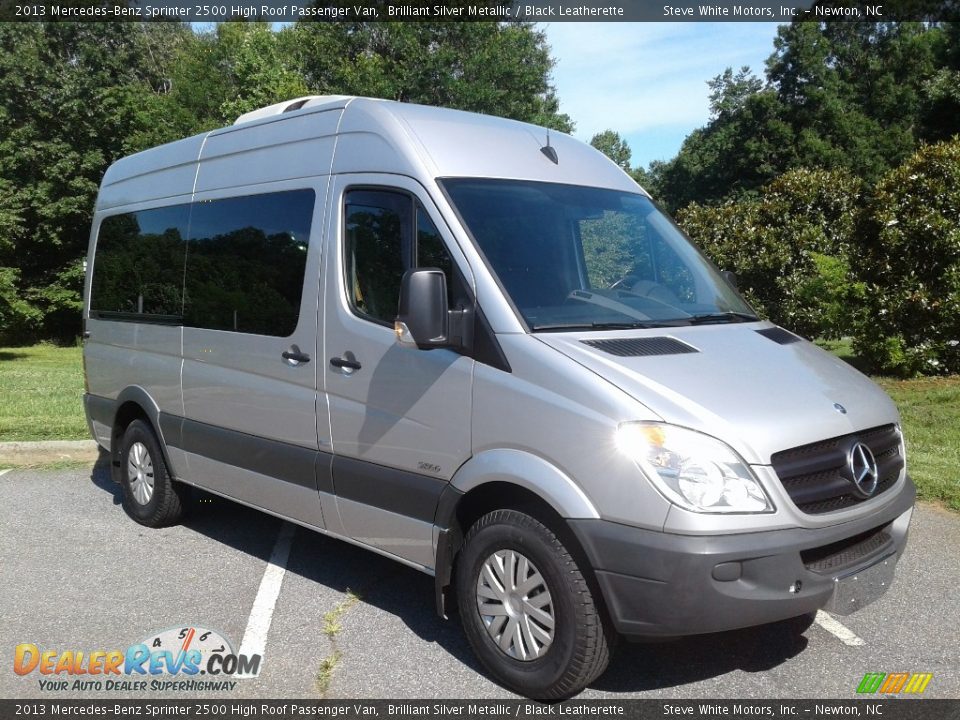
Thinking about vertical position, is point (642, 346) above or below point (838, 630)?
above

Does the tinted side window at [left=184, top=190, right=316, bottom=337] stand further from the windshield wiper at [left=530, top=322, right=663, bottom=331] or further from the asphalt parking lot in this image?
the windshield wiper at [left=530, top=322, right=663, bottom=331]

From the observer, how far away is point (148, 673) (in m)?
4.19

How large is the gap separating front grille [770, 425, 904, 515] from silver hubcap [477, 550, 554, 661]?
3.48 ft

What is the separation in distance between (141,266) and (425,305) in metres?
3.59

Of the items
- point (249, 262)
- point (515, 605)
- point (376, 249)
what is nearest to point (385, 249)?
point (376, 249)

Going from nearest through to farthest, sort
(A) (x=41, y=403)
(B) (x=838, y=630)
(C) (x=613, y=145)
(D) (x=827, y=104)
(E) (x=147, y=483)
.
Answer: (B) (x=838, y=630), (E) (x=147, y=483), (A) (x=41, y=403), (D) (x=827, y=104), (C) (x=613, y=145)

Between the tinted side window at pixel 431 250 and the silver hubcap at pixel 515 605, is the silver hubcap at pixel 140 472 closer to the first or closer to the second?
the tinted side window at pixel 431 250

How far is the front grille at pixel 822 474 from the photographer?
3.56m

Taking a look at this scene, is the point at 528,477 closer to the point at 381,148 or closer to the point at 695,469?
the point at 695,469

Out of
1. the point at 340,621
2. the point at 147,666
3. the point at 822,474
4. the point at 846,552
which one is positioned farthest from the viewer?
the point at 340,621

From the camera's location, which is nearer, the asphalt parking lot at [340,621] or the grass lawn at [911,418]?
the asphalt parking lot at [340,621]

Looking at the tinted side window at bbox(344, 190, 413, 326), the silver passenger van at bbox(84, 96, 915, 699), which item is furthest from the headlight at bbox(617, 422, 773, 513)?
the tinted side window at bbox(344, 190, 413, 326)

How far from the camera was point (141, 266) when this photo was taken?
6656mm

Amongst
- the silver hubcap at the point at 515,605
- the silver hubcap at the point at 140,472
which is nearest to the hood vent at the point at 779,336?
the silver hubcap at the point at 515,605
